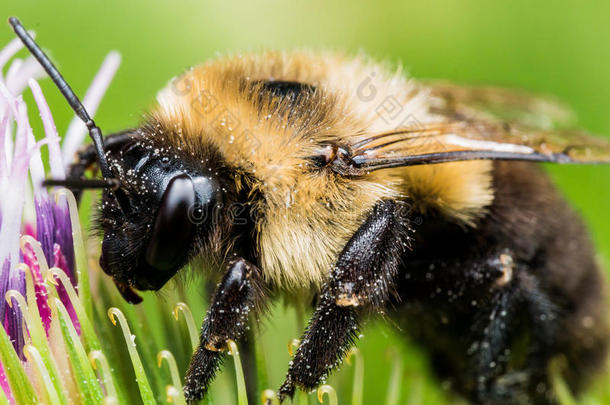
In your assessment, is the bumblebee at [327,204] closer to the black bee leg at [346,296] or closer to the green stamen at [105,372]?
the black bee leg at [346,296]

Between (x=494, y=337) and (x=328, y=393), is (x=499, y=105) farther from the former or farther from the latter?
(x=328, y=393)

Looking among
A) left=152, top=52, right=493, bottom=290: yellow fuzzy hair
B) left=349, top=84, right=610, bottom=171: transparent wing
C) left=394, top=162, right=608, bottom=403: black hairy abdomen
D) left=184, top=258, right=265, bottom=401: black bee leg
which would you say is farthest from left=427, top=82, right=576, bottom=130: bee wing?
left=184, top=258, right=265, bottom=401: black bee leg

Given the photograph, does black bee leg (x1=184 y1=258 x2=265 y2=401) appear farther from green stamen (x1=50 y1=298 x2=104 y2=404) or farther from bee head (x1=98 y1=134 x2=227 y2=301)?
green stamen (x1=50 y1=298 x2=104 y2=404)

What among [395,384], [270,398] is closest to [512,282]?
[395,384]

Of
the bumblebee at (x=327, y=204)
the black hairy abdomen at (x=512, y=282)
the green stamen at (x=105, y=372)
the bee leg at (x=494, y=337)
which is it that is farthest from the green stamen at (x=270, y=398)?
the bee leg at (x=494, y=337)

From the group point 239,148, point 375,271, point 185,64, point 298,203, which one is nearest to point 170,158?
point 239,148

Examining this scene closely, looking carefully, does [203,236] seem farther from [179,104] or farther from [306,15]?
[306,15]
